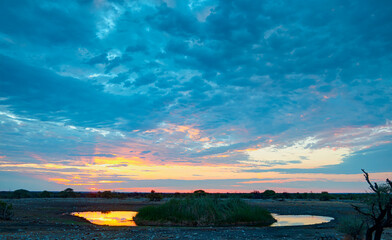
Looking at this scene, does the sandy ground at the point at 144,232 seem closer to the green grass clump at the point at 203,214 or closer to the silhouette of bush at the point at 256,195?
the green grass clump at the point at 203,214

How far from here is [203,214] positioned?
37.4 m

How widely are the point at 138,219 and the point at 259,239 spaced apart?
21375 mm

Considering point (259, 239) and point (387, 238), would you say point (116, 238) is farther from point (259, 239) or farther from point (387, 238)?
point (387, 238)

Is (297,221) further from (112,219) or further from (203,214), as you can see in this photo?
(112,219)

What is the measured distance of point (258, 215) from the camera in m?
39.7

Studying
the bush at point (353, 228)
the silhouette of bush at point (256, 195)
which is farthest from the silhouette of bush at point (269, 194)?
the bush at point (353, 228)

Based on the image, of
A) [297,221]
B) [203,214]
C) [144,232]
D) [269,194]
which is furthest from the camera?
[269,194]

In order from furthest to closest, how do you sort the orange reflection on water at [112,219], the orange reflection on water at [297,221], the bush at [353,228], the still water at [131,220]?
1. the orange reflection on water at [297,221]
2. the still water at [131,220]
3. the orange reflection on water at [112,219]
4. the bush at [353,228]

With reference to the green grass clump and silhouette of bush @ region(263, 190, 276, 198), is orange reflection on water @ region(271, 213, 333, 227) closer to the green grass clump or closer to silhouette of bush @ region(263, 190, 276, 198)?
the green grass clump

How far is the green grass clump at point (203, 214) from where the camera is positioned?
36688 millimetres

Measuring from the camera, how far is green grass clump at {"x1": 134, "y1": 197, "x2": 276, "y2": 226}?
120ft

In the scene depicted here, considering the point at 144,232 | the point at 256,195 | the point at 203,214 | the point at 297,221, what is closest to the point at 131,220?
the point at 203,214

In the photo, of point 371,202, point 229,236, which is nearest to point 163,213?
point 229,236

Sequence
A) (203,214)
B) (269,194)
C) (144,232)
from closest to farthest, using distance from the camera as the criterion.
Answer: (144,232), (203,214), (269,194)
